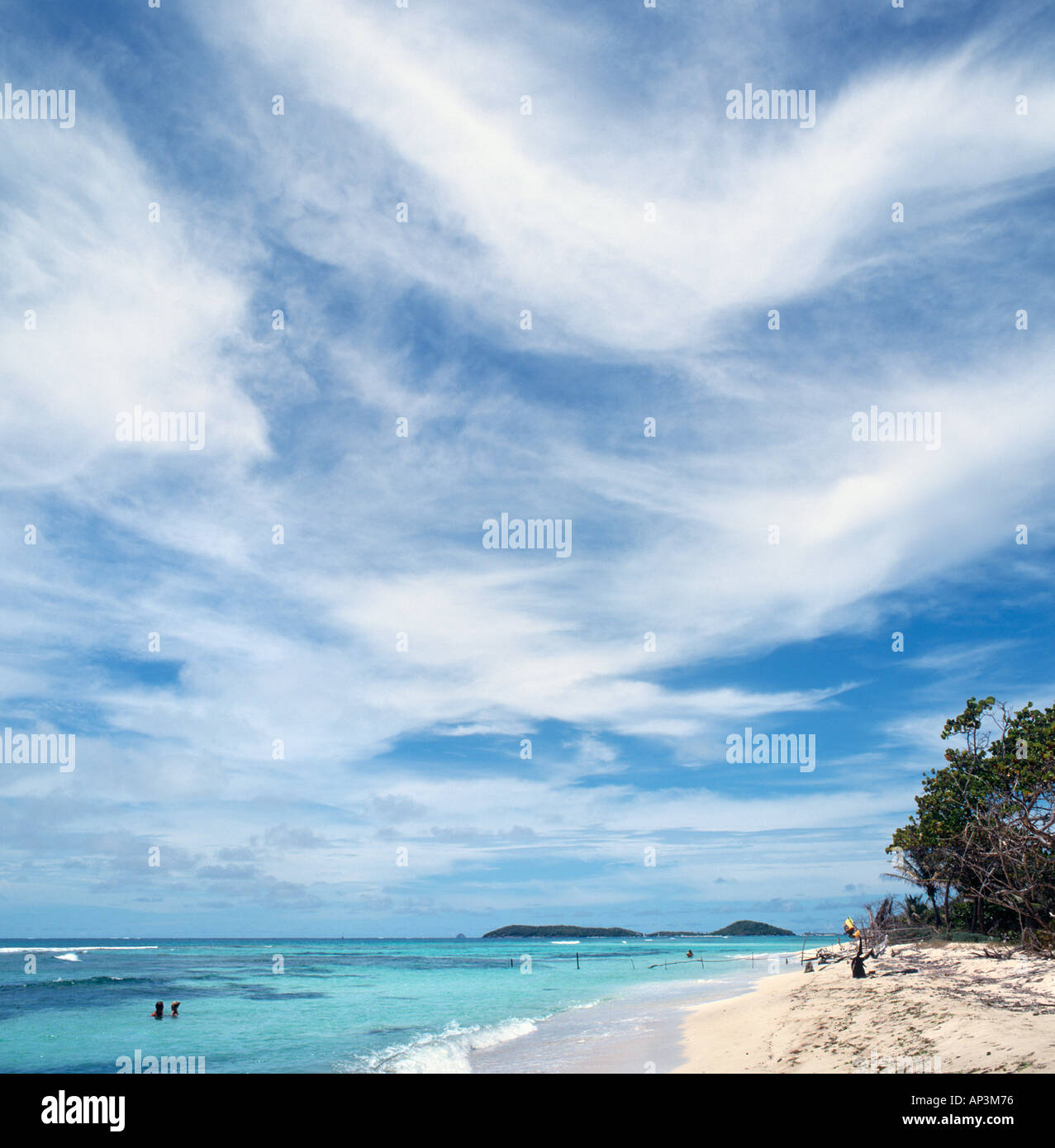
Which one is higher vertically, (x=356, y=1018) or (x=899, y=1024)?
(x=899, y=1024)

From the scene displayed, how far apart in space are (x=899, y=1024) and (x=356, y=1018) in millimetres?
24981

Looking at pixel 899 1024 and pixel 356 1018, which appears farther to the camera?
pixel 356 1018

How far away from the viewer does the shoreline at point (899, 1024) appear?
1384cm

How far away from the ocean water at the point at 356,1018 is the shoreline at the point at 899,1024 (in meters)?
2.13

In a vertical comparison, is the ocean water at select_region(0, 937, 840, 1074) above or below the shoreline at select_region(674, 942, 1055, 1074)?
below

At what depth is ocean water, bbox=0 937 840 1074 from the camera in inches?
867

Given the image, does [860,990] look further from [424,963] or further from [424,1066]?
[424,963]

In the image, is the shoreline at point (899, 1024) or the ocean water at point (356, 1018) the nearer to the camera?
the shoreline at point (899, 1024)

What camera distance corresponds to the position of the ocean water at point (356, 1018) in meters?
22.0

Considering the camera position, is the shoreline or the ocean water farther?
the ocean water

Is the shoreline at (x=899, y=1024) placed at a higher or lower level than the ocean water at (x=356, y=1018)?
higher

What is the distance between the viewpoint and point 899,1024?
17406 millimetres

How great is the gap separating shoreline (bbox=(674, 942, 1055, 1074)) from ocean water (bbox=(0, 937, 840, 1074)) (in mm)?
2132
